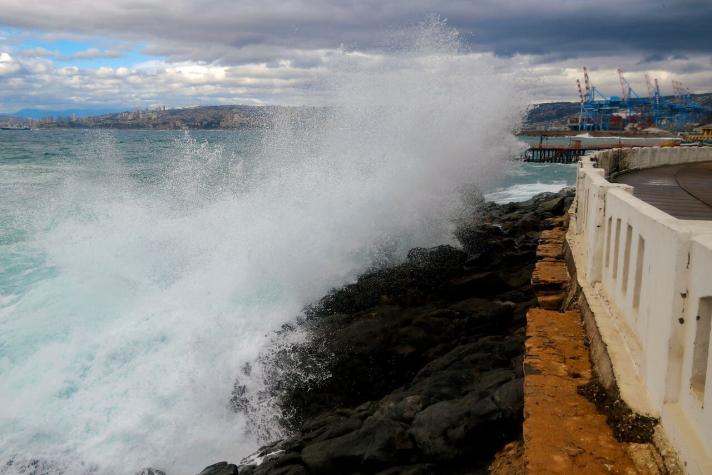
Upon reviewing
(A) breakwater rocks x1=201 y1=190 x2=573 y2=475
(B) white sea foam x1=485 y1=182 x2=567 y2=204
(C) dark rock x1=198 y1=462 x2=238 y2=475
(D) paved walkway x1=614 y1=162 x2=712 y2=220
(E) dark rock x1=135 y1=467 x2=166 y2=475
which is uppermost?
(D) paved walkway x1=614 y1=162 x2=712 y2=220

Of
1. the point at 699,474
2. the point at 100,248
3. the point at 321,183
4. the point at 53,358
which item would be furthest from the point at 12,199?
the point at 699,474

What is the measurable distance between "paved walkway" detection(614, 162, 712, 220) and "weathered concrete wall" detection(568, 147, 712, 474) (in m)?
2.55

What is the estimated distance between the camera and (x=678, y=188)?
30.6 ft

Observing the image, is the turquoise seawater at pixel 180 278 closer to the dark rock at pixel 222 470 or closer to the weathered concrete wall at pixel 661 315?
the dark rock at pixel 222 470

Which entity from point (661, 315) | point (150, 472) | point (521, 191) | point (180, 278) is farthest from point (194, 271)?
point (521, 191)

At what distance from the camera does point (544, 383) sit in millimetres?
3584

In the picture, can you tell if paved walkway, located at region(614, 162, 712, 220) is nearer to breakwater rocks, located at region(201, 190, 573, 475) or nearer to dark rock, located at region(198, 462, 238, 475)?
breakwater rocks, located at region(201, 190, 573, 475)

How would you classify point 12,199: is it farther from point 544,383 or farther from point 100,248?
point 544,383

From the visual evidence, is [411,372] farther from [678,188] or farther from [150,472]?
[678,188]

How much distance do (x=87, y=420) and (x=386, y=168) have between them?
31.4 feet

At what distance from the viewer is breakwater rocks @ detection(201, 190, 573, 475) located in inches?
175

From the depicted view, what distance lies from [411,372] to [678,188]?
5.44 m

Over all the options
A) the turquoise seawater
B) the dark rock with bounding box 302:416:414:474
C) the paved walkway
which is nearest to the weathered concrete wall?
the dark rock with bounding box 302:416:414:474

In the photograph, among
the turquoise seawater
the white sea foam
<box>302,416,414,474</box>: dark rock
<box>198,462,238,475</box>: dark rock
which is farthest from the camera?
the white sea foam
